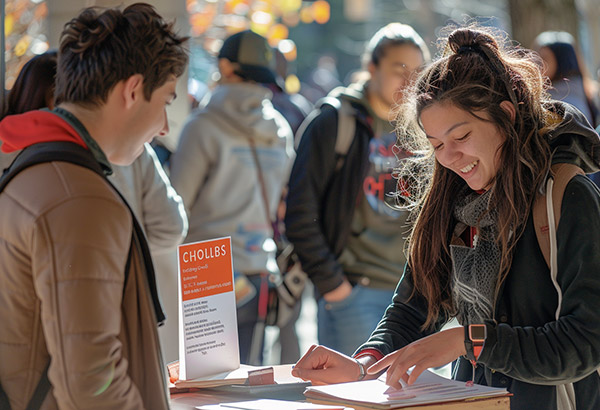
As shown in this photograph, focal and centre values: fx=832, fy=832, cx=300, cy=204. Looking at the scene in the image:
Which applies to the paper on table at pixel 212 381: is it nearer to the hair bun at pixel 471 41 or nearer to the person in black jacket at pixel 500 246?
the person in black jacket at pixel 500 246

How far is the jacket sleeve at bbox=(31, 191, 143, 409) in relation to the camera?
1.65 m

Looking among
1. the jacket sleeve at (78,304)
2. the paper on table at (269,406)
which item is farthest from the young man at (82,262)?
the paper on table at (269,406)

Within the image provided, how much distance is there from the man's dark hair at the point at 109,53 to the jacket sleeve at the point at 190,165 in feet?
6.83

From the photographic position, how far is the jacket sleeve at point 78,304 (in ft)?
5.41

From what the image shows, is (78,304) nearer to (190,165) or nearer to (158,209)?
(158,209)

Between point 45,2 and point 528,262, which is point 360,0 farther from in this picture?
point 528,262

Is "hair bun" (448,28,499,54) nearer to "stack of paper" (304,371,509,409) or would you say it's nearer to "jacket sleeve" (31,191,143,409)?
"stack of paper" (304,371,509,409)

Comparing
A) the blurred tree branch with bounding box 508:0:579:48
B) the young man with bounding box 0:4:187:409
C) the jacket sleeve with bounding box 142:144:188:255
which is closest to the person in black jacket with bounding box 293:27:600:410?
the young man with bounding box 0:4:187:409

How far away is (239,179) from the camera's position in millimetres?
4203

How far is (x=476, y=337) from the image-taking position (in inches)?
77.5

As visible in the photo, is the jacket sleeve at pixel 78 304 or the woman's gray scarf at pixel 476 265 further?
the woman's gray scarf at pixel 476 265

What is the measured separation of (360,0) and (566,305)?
19.0 metres

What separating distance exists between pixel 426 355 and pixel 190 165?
2.35 metres

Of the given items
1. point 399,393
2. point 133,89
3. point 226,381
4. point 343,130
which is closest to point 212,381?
point 226,381
